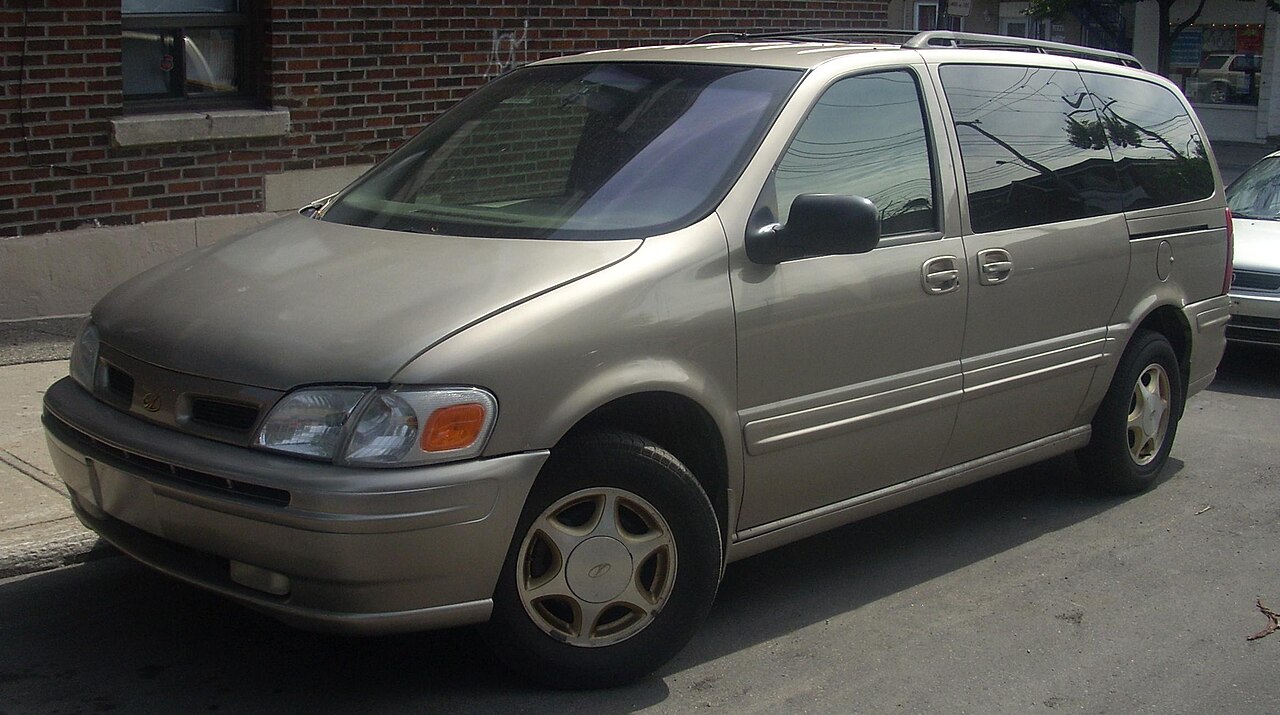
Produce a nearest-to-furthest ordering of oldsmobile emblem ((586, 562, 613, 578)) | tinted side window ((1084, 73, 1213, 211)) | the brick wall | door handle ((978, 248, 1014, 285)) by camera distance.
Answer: oldsmobile emblem ((586, 562, 613, 578)), door handle ((978, 248, 1014, 285)), tinted side window ((1084, 73, 1213, 211)), the brick wall

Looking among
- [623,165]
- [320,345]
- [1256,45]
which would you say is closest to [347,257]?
[320,345]

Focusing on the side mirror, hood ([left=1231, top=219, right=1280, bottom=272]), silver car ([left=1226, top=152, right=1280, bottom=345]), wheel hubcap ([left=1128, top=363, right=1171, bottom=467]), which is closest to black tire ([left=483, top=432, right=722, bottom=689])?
the side mirror

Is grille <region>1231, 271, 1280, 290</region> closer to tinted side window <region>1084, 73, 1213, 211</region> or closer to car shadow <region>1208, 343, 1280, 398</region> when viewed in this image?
car shadow <region>1208, 343, 1280, 398</region>

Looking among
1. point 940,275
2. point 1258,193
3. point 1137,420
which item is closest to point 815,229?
point 940,275

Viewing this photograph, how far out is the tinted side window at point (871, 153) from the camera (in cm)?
474

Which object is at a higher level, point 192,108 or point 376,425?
point 192,108

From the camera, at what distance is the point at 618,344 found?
13.3 feet

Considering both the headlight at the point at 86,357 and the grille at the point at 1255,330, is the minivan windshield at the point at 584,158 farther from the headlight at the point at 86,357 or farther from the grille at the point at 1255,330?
the grille at the point at 1255,330

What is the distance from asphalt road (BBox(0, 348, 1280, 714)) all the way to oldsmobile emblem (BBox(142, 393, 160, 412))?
82 cm

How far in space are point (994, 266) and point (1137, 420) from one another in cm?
152

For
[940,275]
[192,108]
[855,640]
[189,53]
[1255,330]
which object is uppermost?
[189,53]

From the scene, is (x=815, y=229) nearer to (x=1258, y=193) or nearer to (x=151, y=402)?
(x=151, y=402)

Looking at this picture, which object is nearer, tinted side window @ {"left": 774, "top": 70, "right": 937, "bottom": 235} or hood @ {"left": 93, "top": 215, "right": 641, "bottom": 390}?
hood @ {"left": 93, "top": 215, "right": 641, "bottom": 390}

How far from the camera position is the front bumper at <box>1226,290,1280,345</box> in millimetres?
9117
